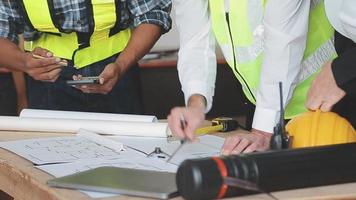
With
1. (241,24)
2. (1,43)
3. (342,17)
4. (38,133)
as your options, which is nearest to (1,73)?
(1,43)

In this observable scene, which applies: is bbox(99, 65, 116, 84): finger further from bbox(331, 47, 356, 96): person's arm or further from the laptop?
bbox(331, 47, 356, 96): person's arm

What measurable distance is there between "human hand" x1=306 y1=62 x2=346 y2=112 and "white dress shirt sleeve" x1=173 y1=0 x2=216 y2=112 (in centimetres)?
41

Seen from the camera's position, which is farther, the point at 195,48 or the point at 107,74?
the point at 107,74

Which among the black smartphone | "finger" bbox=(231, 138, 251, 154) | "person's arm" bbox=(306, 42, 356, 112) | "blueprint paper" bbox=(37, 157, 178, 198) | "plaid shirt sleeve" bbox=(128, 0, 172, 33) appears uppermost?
"plaid shirt sleeve" bbox=(128, 0, 172, 33)

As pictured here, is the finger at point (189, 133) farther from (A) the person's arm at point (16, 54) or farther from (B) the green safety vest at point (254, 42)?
(A) the person's arm at point (16, 54)

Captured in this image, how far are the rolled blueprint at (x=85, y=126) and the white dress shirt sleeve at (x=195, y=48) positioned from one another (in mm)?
116

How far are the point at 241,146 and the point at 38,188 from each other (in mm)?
416

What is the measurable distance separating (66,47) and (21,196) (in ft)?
2.68

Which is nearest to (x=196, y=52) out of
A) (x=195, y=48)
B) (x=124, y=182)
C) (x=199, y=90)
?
(x=195, y=48)

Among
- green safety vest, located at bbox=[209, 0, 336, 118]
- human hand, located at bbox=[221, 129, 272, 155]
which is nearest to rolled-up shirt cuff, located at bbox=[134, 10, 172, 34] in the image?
green safety vest, located at bbox=[209, 0, 336, 118]

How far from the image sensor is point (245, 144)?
1.46 metres

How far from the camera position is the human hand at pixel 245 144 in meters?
1.45

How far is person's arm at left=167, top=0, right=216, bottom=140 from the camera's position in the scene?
1735 millimetres

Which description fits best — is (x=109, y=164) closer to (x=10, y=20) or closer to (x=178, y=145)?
(x=178, y=145)
